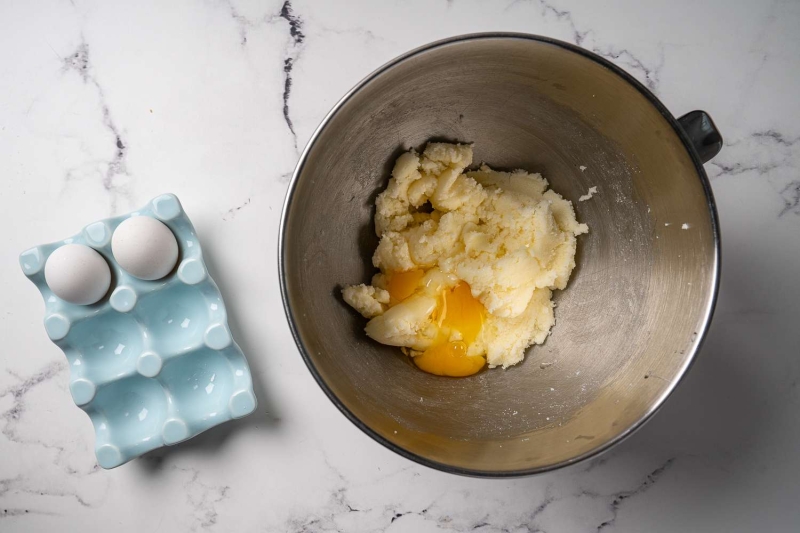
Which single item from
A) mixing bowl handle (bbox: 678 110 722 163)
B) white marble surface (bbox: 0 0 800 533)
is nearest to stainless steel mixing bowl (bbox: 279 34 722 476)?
mixing bowl handle (bbox: 678 110 722 163)

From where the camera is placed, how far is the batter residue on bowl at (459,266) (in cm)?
137

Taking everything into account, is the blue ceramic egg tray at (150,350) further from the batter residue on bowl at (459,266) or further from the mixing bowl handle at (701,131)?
the mixing bowl handle at (701,131)

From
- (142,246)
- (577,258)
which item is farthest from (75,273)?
(577,258)

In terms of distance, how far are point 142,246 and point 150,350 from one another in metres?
0.28

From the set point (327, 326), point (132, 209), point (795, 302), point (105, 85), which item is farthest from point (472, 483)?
point (105, 85)

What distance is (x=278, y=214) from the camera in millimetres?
1524

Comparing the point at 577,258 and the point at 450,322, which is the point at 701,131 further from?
the point at 450,322

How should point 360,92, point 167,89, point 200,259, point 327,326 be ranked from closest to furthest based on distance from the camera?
point 360,92
point 327,326
point 200,259
point 167,89

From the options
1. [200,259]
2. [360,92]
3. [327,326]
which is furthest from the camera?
[200,259]

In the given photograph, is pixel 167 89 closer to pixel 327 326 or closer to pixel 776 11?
pixel 327 326

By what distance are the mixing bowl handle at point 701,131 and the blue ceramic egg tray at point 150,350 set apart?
1182 mm

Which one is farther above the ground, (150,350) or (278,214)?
(278,214)

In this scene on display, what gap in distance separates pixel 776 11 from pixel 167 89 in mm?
1724

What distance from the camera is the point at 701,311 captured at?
119 centimetres
